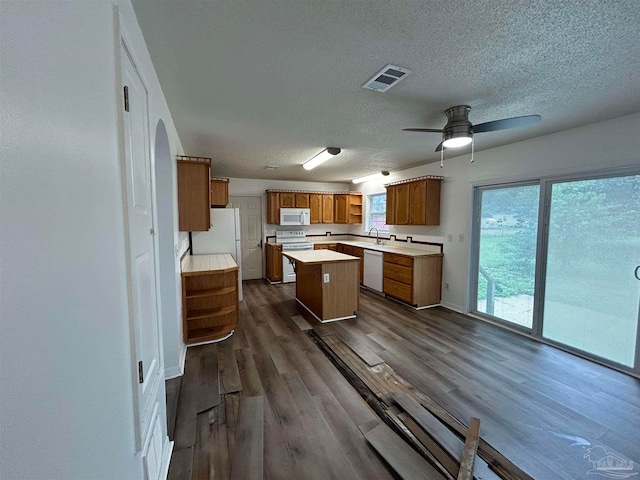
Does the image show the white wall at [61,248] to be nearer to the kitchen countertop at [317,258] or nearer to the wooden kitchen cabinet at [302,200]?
the kitchen countertop at [317,258]

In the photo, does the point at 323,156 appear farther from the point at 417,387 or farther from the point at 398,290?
the point at 417,387

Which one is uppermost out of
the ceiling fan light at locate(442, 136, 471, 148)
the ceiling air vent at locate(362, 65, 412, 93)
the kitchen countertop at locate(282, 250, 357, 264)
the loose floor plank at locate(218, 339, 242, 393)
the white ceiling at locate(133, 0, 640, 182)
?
the white ceiling at locate(133, 0, 640, 182)

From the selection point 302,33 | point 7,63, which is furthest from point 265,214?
point 7,63

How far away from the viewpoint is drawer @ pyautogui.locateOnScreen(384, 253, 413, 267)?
14.7ft

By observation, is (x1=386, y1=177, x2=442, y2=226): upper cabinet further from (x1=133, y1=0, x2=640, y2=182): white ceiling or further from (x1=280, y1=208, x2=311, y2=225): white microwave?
(x1=280, y1=208, x2=311, y2=225): white microwave

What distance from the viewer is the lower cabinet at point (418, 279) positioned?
443cm

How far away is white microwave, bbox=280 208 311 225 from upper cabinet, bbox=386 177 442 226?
216 centimetres

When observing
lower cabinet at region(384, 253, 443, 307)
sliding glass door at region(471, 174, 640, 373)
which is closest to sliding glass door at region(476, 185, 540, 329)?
sliding glass door at region(471, 174, 640, 373)

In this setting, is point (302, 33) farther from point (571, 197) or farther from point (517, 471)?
point (571, 197)

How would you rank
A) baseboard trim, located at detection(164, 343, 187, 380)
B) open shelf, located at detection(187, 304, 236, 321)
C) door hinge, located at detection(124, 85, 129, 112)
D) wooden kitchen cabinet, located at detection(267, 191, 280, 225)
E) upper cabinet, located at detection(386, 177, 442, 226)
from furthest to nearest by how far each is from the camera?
1. wooden kitchen cabinet, located at detection(267, 191, 280, 225)
2. upper cabinet, located at detection(386, 177, 442, 226)
3. open shelf, located at detection(187, 304, 236, 321)
4. baseboard trim, located at detection(164, 343, 187, 380)
5. door hinge, located at detection(124, 85, 129, 112)

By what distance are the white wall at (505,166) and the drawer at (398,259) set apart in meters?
0.66

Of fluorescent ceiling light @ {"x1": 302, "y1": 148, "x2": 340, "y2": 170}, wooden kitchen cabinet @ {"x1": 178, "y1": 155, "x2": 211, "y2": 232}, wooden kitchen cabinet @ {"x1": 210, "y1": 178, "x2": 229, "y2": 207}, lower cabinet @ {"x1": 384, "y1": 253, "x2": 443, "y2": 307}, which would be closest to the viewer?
wooden kitchen cabinet @ {"x1": 178, "y1": 155, "x2": 211, "y2": 232}

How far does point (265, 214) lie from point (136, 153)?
5.31m

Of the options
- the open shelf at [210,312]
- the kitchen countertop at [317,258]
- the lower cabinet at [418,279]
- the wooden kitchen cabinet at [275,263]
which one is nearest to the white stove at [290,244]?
the wooden kitchen cabinet at [275,263]
